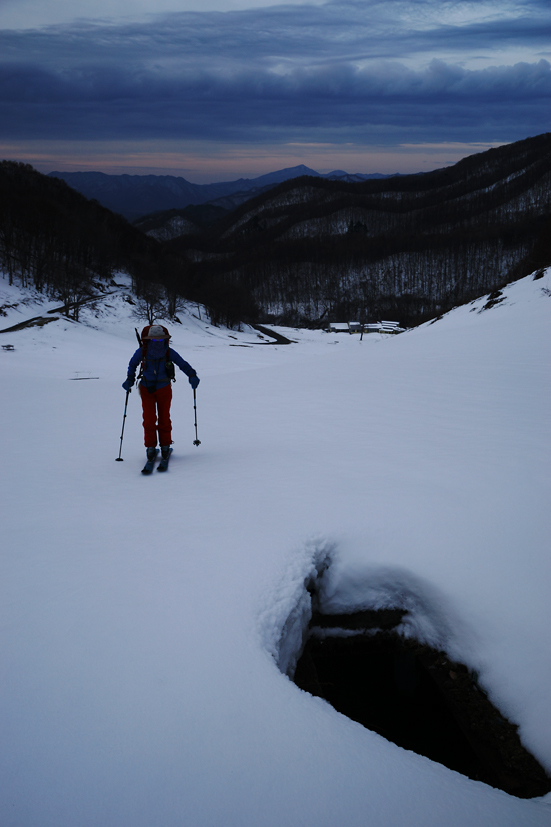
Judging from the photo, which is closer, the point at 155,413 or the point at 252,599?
the point at 252,599

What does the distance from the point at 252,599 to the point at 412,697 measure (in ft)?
6.63

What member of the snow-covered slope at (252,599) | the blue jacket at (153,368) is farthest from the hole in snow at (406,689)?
the blue jacket at (153,368)

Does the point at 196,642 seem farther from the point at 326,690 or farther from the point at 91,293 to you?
the point at 91,293

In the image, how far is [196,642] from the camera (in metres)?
3.73

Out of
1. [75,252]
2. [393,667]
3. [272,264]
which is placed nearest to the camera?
[393,667]

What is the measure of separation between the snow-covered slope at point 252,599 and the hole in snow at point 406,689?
0.16 m

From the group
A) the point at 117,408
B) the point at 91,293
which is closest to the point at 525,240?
the point at 91,293

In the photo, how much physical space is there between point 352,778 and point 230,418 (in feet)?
29.1

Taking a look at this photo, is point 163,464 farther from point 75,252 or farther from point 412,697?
point 75,252

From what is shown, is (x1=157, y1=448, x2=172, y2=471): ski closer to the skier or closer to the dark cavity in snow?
the skier

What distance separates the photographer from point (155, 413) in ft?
25.5

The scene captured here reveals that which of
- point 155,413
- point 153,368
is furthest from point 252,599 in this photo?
point 153,368

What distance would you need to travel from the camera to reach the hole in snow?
3.91 m

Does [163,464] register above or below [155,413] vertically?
below
